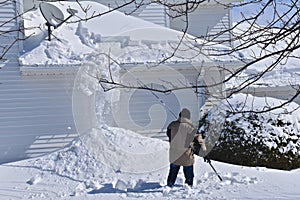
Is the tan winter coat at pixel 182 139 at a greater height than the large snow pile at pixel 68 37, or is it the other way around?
the large snow pile at pixel 68 37

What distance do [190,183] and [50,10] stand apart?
17.1 feet

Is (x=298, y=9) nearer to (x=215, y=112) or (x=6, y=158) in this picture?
(x=215, y=112)

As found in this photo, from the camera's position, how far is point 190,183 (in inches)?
308

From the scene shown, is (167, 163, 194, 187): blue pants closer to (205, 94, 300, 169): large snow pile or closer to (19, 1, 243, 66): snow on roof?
(205, 94, 300, 169): large snow pile

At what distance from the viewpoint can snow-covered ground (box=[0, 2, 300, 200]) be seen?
7559mm

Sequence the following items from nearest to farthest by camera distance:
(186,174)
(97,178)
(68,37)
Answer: (186,174), (97,178), (68,37)

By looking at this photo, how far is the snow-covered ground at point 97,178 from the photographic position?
7.56m

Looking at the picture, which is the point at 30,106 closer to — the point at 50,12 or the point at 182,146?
the point at 50,12

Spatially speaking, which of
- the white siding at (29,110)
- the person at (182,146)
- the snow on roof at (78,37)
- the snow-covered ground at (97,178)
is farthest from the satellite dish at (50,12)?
the person at (182,146)

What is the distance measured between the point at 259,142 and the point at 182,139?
2.68m

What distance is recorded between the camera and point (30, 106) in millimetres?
10383

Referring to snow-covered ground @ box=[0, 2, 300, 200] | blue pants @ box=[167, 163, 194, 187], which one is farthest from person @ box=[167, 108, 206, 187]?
snow-covered ground @ box=[0, 2, 300, 200]

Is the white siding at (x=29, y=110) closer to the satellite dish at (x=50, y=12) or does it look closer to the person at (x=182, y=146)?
the satellite dish at (x=50, y=12)

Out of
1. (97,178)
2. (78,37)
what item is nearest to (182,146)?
(97,178)
